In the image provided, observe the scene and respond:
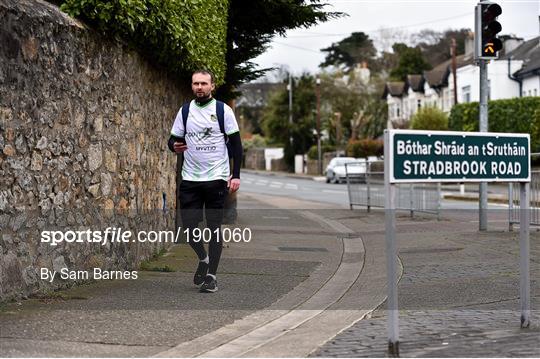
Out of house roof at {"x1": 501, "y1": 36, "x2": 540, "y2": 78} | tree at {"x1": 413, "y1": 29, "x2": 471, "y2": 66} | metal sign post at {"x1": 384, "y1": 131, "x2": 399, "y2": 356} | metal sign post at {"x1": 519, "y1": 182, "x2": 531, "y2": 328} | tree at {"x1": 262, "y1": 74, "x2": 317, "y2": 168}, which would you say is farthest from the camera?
tree at {"x1": 413, "y1": 29, "x2": 471, "y2": 66}

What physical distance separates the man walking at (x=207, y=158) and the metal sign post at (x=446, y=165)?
100 inches

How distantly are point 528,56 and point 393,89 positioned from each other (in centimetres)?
2879

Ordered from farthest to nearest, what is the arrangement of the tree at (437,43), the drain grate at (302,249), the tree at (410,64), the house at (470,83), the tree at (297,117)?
the tree at (437,43), the tree at (410,64), the tree at (297,117), the house at (470,83), the drain grate at (302,249)

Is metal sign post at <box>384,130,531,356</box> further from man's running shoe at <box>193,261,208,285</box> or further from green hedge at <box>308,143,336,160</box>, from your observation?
green hedge at <box>308,143,336,160</box>

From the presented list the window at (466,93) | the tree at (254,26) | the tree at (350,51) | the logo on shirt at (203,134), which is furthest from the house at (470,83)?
the logo on shirt at (203,134)

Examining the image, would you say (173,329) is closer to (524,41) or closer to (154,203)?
(154,203)

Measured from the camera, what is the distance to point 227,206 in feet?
53.6

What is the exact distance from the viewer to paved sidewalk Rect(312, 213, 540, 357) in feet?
18.6

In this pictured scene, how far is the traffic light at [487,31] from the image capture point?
48.9 ft

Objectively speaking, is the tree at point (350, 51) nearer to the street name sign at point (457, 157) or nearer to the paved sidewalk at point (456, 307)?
the paved sidewalk at point (456, 307)

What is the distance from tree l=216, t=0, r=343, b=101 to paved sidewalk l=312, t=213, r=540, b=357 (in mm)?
4787

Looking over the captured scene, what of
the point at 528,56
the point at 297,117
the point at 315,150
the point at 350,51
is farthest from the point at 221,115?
the point at 350,51

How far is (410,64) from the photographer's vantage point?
308 feet

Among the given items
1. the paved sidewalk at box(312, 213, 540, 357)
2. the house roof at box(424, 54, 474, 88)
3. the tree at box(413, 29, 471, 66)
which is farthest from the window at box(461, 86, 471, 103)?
the paved sidewalk at box(312, 213, 540, 357)
